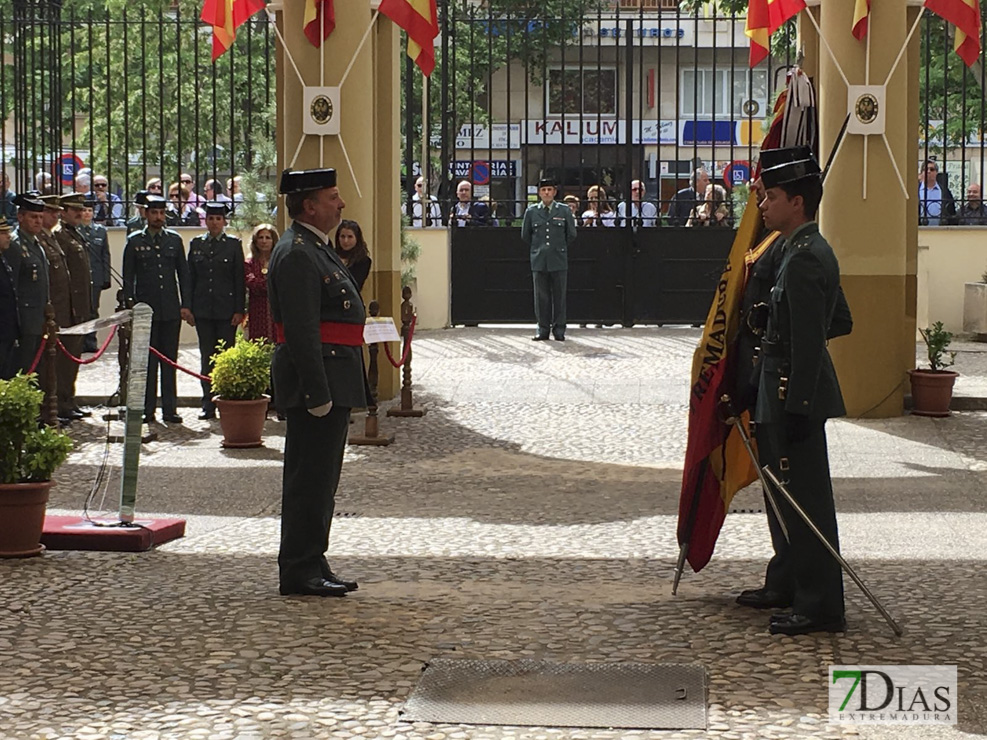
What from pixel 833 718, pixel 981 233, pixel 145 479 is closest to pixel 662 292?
pixel 981 233

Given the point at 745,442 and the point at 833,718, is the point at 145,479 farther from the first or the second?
the point at 833,718

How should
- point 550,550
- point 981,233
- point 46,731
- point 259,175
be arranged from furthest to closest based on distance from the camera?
point 981,233 → point 259,175 → point 550,550 → point 46,731

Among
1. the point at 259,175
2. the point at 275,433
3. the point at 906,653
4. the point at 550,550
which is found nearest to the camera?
the point at 906,653

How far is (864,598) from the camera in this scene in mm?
6941

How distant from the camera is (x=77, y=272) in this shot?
14812 mm

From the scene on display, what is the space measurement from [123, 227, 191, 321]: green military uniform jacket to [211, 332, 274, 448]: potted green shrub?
154 cm

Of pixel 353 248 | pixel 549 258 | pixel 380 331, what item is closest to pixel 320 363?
pixel 380 331

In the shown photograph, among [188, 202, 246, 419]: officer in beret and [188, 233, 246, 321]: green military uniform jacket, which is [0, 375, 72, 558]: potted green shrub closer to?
[188, 202, 246, 419]: officer in beret

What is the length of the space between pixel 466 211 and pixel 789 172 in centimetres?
1469

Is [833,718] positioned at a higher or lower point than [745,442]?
lower

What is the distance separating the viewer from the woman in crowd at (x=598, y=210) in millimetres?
20698

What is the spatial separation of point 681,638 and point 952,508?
381 cm

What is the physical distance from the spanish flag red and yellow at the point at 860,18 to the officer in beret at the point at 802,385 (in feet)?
22.6

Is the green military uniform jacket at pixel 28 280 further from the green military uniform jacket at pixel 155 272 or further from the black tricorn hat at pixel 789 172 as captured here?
the black tricorn hat at pixel 789 172
